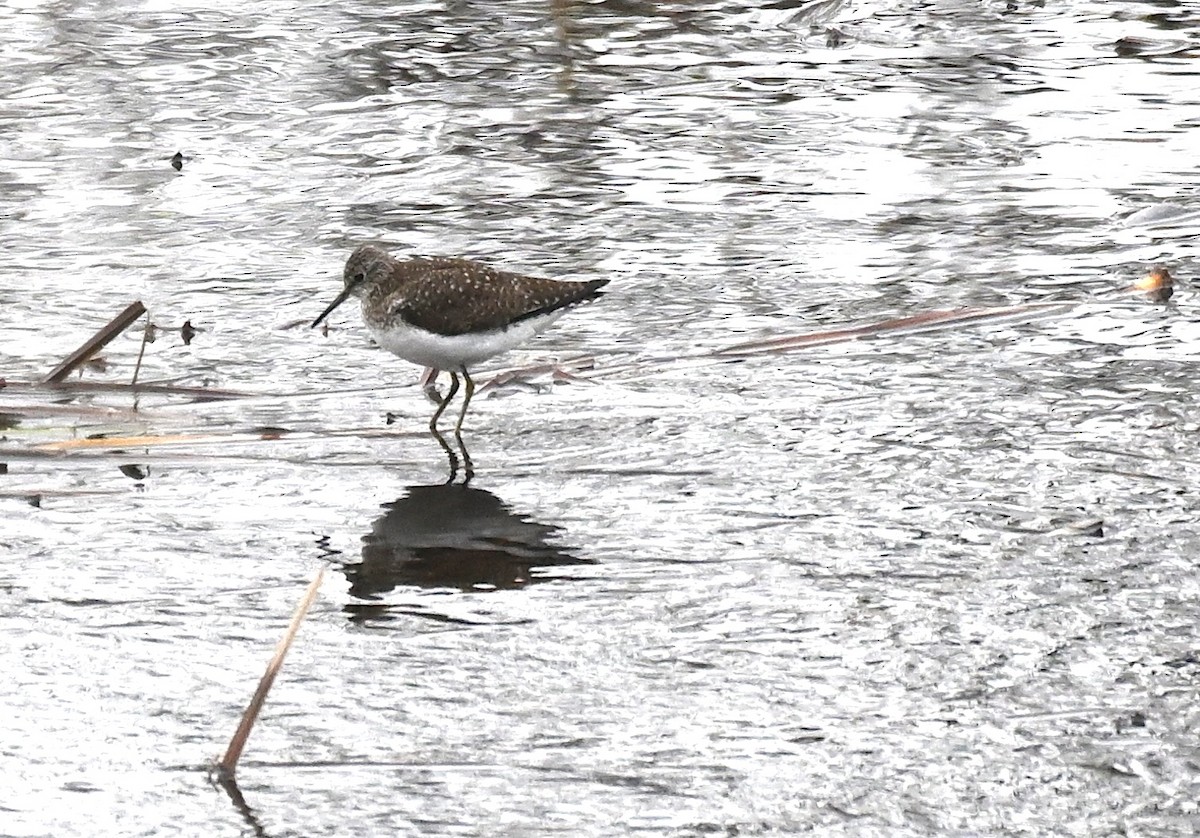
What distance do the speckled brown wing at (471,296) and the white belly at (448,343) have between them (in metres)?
0.03

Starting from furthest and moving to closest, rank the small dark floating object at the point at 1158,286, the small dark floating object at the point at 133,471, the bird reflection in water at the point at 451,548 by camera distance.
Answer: the small dark floating object at the point at 1158,286, the small dark floating object at the point at 133,471, the bird reflection in water at the point at 451,548

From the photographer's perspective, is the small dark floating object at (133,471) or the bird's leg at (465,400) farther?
the bird's leg at (465,400)

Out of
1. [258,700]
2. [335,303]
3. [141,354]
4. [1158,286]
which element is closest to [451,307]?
[335,303]

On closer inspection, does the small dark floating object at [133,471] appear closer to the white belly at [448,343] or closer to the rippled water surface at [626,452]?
the rippled water surface at [626,452]

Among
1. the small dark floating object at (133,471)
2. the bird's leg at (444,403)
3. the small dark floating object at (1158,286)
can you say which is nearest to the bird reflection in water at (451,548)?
the bird's leg at (444,403)

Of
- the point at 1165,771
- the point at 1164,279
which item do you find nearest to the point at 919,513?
the point at 1165,771

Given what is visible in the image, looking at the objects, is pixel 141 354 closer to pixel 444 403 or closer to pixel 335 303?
pixel 335 303

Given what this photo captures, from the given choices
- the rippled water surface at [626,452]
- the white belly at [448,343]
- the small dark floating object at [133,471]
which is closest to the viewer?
the rippled water surface at [626,452]

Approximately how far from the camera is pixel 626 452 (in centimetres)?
774

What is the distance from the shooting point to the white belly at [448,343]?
816cm

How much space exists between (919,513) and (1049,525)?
17.2 inches

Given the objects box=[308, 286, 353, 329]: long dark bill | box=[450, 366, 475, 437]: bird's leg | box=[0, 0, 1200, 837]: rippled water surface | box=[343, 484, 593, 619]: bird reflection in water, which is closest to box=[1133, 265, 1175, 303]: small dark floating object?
box=[0, 0, 1200, 837]: rippled water surface

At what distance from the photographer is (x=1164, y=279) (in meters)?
9.11

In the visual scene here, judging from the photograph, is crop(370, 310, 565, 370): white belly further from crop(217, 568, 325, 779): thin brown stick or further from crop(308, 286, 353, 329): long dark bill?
crop(217, 568, 325, 779): thin brown stick
